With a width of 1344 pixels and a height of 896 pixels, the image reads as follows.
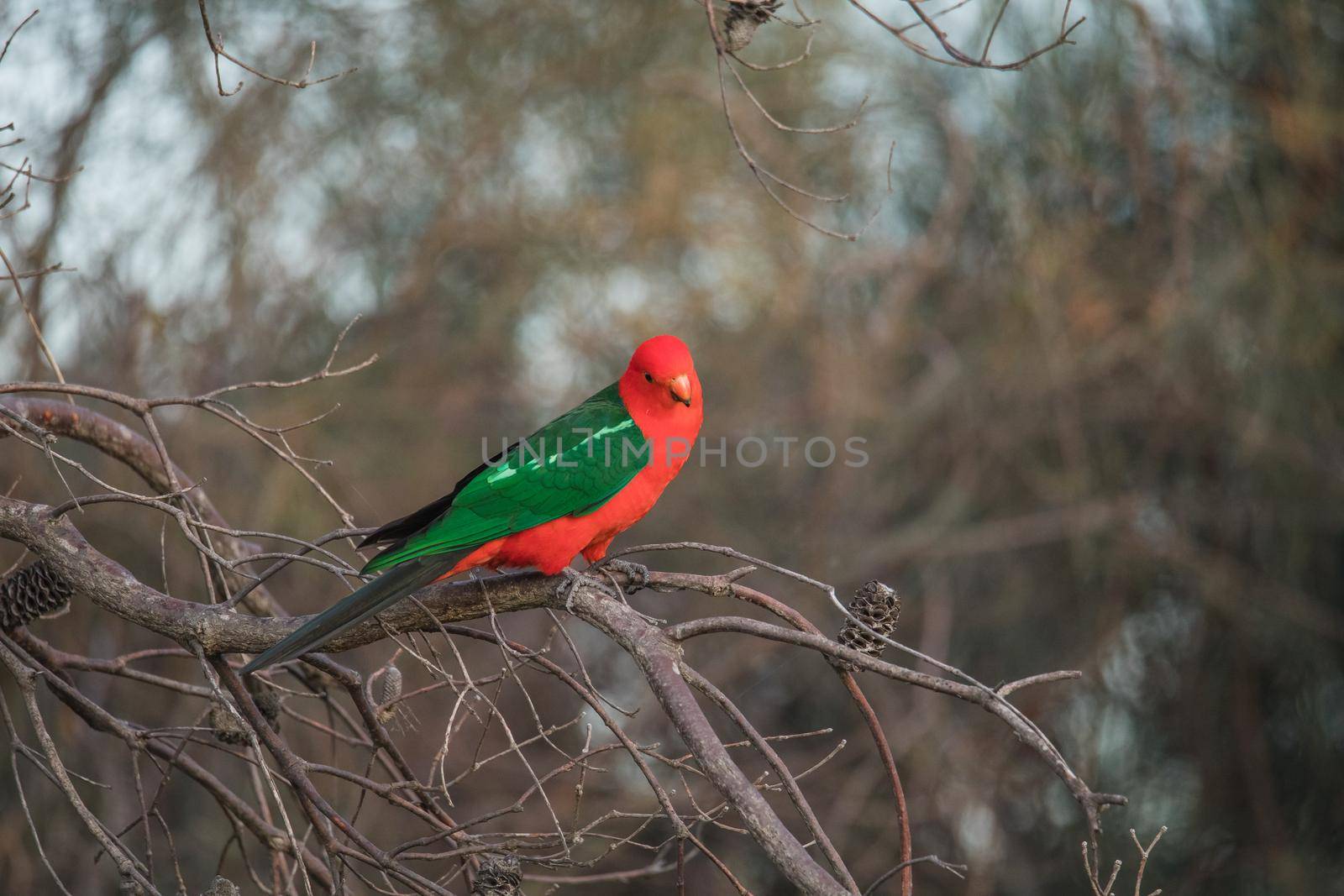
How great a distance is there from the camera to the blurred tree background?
249 inches

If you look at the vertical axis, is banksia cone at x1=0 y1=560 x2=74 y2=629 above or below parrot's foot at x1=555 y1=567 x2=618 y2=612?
above

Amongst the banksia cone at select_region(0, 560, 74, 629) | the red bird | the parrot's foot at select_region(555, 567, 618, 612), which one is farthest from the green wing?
the banksia cone at select_region(0, 560, 74, 629)

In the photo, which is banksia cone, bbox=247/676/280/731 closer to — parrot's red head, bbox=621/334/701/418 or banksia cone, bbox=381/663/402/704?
banksia cone, bbox=381/663/402/704

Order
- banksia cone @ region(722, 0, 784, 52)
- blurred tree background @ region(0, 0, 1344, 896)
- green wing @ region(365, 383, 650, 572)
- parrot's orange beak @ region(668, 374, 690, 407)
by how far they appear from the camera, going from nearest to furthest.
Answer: banksia cone @ region(722, 0, 784, 52) → green wing @ region(365, 383, 650, 572) → parrot's orange beak @ region(668, 374, 690, 407) → blurred tree background @ region(0, 0, 1344, 896)

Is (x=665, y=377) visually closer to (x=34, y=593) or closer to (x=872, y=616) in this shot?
(x=872, y=616)

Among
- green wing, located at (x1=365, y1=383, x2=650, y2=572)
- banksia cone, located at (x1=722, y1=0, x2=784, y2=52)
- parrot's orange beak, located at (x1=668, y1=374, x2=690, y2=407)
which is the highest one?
banksia cone, located at (x1=722, y1=0, x2=784, y2=52)

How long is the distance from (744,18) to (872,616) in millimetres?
1626

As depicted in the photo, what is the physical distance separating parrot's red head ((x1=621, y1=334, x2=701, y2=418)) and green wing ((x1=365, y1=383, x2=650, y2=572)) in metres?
0.11

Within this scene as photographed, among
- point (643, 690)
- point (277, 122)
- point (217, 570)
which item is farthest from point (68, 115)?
point (643, 690)

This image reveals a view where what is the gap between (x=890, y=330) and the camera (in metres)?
7.38

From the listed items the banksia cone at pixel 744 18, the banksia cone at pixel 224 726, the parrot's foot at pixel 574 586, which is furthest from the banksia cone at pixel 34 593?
the banksia cone at pixel 744 18

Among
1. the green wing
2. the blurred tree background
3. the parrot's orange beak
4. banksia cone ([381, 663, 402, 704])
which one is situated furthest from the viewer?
the blurred tree background

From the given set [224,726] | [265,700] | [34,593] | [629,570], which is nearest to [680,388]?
[629,570]

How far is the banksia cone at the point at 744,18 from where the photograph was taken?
294 centimetres
